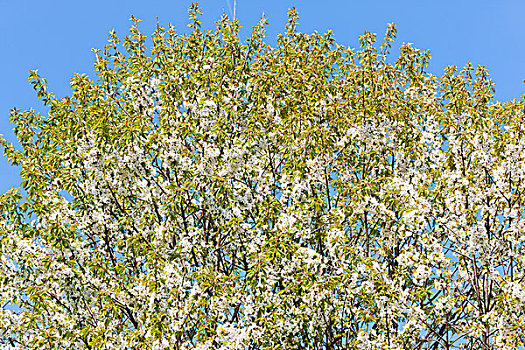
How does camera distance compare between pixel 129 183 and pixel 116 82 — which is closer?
pixel 129 183

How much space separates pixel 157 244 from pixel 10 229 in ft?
10.6

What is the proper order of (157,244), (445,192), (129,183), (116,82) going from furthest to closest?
1. (116,82)
2. (129,183)
3. (445,192)
4. (157,244)

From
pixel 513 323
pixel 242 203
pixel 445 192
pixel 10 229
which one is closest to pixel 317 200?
pixel 242 203

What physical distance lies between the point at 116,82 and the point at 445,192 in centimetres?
782

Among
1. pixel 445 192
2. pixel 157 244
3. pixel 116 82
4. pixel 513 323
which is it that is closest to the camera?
pixel 513 323

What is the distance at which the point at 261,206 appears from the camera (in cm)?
1124

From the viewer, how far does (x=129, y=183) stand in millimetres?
13016

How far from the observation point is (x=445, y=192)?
1185 centimetres

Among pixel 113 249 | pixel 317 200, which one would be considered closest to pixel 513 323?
pixel 317 200

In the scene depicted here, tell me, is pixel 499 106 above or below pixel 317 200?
above

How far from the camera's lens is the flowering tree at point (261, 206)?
10273 mm

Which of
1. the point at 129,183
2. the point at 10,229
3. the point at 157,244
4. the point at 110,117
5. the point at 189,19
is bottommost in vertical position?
the point at 157,244

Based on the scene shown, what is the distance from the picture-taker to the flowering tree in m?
10.3

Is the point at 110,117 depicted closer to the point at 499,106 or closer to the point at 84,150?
the point at 84,150
